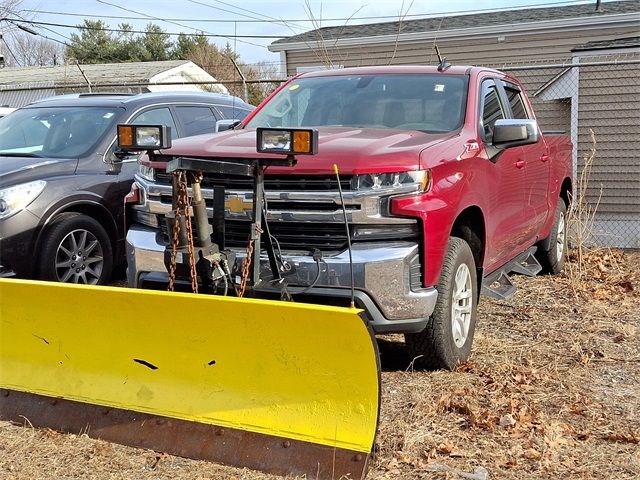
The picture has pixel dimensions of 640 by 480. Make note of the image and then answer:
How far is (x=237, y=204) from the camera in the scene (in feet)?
14.1

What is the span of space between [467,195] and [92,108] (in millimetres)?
4260

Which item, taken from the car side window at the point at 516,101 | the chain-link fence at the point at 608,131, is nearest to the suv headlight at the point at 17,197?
the car side window at the point at 516,101

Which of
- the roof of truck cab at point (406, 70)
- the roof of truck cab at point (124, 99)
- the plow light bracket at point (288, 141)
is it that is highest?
the roof of truck cab at point (406, 70)

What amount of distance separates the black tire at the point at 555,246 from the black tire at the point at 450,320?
3.05 meters

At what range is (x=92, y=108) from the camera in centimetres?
731

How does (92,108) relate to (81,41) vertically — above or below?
below

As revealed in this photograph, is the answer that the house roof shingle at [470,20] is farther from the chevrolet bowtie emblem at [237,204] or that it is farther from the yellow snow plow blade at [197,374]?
the yellow snow plow blade at [197,374]

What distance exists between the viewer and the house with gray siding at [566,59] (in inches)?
493

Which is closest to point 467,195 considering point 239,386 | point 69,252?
point 239,386

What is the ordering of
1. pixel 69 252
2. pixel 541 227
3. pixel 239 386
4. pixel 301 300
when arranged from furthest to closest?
pixel 541 227, pixel 69 252, pixel 301 300, pixel 239 386

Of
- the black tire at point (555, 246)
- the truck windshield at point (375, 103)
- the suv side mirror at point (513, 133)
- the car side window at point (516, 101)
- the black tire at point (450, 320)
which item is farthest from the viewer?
the black tire at point (555, 246)

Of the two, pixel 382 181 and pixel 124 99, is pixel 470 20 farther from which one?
pixel 382 181

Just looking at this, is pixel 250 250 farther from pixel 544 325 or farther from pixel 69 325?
pixel 544 325

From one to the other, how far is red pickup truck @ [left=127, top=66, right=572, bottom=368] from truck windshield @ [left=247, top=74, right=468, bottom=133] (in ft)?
0.04
